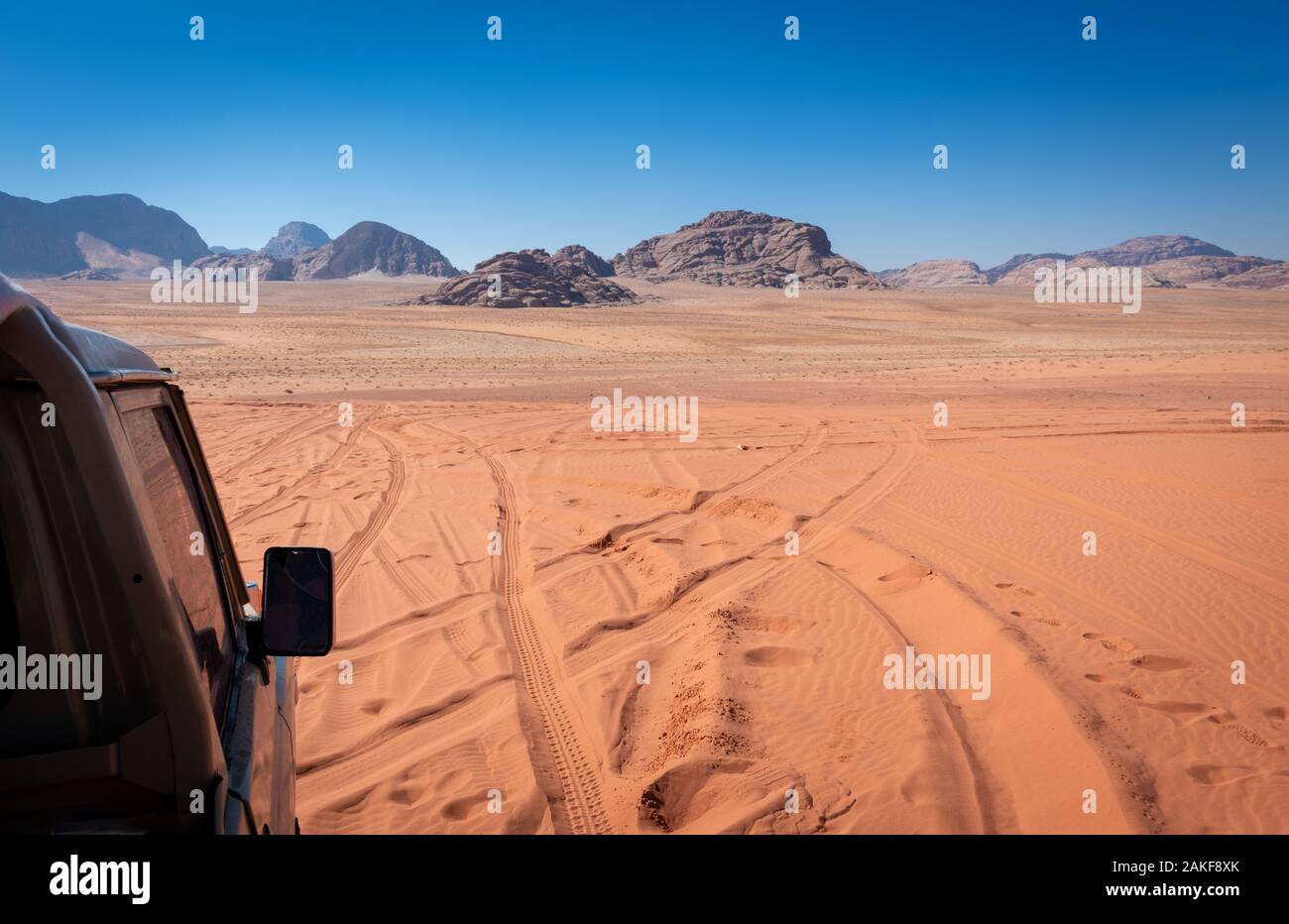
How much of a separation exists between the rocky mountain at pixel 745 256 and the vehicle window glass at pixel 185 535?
12281cm

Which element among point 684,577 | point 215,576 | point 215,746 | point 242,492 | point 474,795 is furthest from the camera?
point 242,492

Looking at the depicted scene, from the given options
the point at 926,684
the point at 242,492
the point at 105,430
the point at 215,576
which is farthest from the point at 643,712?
the point at 242,492

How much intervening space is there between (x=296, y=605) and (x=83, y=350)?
1.00m

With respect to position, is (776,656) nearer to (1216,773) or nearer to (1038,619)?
(1038,619)

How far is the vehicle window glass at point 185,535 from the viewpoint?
73.3 inches

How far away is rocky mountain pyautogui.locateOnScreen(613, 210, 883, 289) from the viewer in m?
130

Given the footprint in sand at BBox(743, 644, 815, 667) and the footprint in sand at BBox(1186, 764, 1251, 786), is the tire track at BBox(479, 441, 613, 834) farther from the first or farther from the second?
the footprint in sand at BBox(1186, 764, 1251, 786)

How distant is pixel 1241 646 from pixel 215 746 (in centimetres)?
720

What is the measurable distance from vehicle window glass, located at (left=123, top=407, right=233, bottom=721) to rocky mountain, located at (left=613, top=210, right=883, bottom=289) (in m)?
123

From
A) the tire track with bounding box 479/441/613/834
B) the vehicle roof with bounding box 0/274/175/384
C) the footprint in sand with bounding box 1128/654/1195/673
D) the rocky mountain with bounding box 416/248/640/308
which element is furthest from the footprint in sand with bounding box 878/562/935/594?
the rocky mountain with bounding box 416/248/640/308

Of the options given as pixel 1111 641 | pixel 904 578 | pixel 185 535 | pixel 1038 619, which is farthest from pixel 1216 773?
pixel 185 535

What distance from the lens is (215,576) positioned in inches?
96.7
